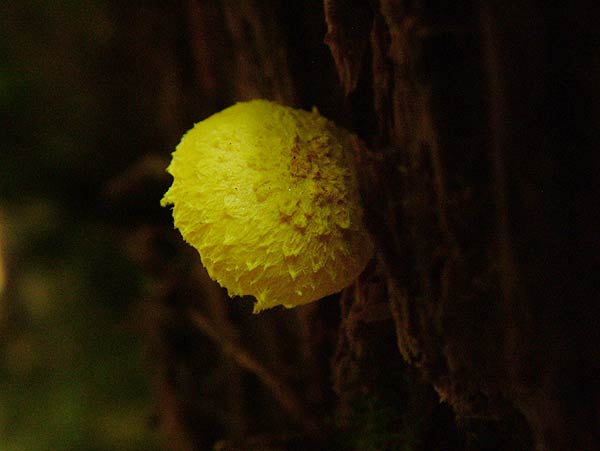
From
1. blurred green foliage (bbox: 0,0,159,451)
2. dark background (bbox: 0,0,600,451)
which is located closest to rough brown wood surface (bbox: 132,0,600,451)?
dark background (bbox: 0,0,600,451)

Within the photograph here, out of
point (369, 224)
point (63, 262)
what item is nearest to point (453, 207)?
point (369, 224)

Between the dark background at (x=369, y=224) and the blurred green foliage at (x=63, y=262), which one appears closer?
the dark background at (x=369, y=224)

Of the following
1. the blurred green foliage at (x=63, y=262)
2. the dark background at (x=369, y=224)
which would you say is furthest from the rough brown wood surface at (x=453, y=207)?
the blurred green foliage at (x=63, y=262)

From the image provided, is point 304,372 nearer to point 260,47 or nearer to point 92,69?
point 260,47

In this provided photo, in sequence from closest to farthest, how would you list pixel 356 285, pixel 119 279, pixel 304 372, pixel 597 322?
pixel 597 322
pixel 356 285
pixel 304 372
pixel 119 279

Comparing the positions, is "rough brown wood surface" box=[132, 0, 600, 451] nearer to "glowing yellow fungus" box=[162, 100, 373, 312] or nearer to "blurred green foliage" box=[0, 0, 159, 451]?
→ "glowing yellow fungus" box=[162, 100, 373, 312]

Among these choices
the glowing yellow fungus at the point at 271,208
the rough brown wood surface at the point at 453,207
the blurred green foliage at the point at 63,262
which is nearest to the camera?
the rough brown wood surface at the point at 453,207

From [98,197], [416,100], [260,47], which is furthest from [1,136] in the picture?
[416,100]

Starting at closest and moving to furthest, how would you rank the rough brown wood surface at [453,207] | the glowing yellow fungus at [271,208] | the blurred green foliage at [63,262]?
the rough brown wood surface at [453,207] → the glowing yellow fungus at [271,208] → the blurred green foliage at [63,262]

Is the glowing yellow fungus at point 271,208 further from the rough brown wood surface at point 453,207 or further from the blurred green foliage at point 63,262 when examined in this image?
the blurred green foliage at point 63,262
